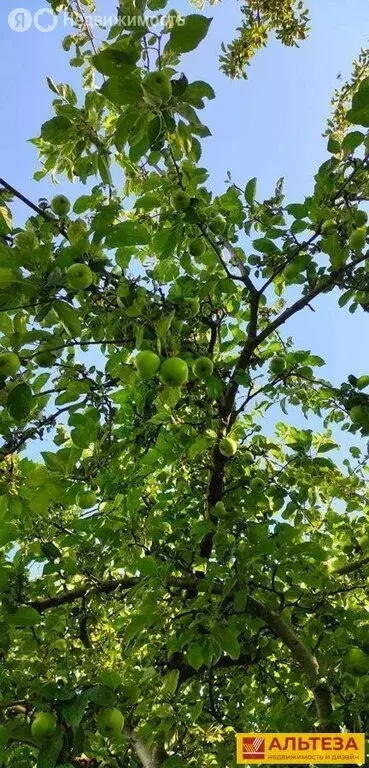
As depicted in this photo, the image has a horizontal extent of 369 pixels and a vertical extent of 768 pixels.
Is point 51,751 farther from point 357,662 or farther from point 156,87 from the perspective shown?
point 156,87

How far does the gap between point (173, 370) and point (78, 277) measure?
58 cm

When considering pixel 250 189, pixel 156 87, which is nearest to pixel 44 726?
pixel 156 87

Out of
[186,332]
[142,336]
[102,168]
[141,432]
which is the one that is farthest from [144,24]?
[141,432]

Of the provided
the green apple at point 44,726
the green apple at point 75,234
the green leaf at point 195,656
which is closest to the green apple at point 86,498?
the green leaf at point 195,656

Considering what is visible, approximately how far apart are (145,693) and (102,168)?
3.24 metres

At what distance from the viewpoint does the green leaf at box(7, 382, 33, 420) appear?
8.01 ft

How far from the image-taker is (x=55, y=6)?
322 centimetres

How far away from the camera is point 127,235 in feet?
7.59

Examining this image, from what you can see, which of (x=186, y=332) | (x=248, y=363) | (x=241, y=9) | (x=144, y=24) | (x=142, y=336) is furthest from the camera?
(x=241, y=9)

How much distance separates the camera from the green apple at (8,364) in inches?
98.0

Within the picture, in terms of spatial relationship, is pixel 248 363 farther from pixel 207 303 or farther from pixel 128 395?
pixel 128 395
